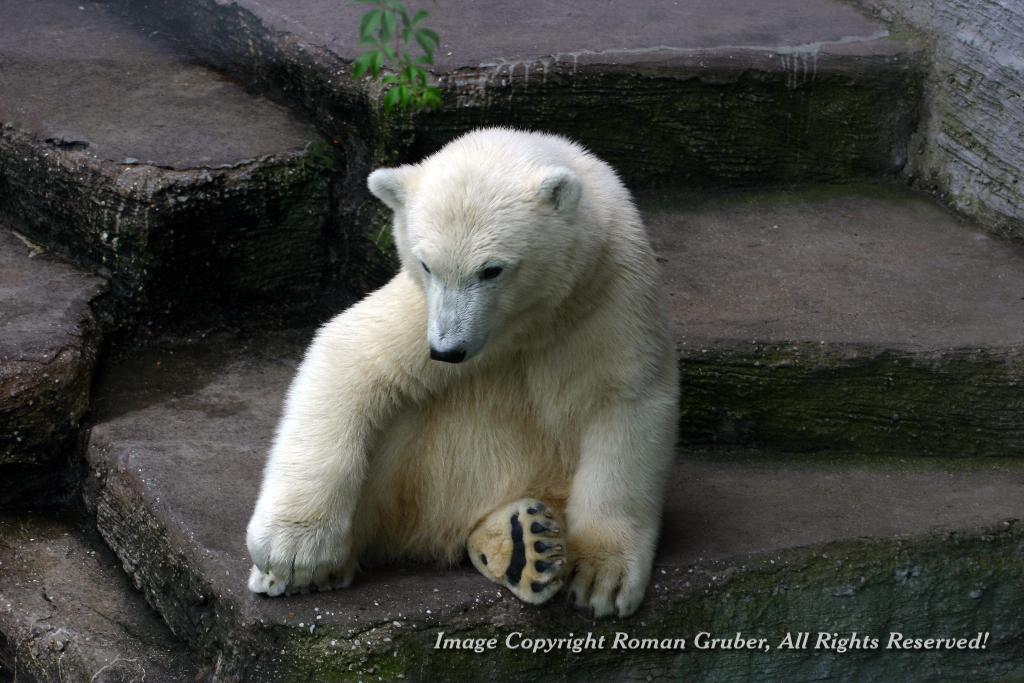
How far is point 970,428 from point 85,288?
2.84 meters

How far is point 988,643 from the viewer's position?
365cm

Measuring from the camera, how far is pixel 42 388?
153 inches

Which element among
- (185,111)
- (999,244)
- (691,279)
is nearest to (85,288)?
(185,111)

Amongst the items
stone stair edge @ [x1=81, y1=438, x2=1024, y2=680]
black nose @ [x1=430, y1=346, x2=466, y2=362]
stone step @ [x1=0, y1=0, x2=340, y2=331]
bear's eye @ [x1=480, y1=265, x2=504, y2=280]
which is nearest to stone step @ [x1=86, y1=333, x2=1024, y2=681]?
stone stair edge @ [x1=81, y1=438, x2=1024, y2=680]

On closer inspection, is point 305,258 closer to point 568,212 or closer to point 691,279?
point 691,279

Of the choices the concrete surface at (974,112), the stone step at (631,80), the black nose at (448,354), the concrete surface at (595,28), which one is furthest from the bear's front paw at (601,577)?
the concrete surface at (974,112)

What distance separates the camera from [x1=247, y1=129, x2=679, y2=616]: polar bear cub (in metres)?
2.91

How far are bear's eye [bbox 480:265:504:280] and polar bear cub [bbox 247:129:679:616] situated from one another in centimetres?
2

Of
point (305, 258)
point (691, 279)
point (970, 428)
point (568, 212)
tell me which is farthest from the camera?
point (305, 258)

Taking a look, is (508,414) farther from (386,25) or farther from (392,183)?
(386,25)

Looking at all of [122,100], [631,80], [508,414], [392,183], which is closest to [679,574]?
[508,414]

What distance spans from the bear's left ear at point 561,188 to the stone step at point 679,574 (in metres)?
0.96

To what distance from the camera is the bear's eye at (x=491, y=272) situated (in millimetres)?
2771

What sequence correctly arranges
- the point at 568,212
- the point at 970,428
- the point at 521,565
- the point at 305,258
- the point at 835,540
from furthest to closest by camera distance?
the point at 305,258 < the point at 970,428 < the point at 835,540 < the point at 521,565 < the point at 568,212
